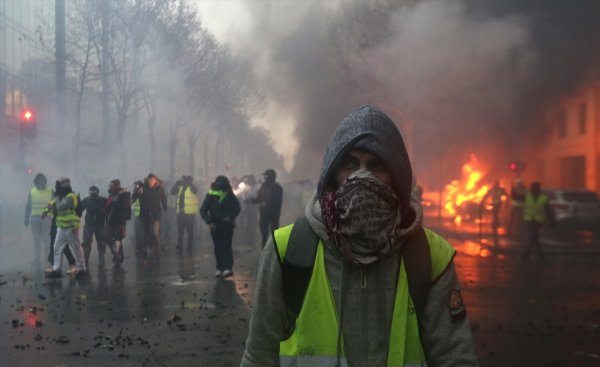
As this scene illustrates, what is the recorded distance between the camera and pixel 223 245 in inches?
408

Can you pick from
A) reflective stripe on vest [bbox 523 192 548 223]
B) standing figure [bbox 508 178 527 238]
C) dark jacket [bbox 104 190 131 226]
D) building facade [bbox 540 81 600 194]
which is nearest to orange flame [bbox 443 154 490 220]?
building facade [bbox 540 81 600 194]

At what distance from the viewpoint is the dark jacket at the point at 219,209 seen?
1030 cm

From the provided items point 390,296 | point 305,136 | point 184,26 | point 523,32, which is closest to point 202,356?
point 390,296

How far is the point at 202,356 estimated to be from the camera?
5719 millimetres

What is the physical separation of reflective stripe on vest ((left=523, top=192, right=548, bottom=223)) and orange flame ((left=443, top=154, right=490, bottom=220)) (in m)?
14.3

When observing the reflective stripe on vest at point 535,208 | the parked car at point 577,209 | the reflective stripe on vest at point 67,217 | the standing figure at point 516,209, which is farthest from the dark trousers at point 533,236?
the reflective stripe on vest at point 67,217

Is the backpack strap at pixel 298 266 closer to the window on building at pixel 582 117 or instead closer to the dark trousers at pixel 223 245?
the dark trousers at pixel 223 245

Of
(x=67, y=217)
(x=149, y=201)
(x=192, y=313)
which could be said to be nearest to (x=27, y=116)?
(x=149, y=201)

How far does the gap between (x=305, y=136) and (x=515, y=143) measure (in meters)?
9.14

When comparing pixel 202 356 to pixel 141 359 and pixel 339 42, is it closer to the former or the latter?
pixel 141 359

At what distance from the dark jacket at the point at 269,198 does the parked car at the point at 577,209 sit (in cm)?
983

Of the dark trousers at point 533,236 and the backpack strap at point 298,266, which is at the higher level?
the backpack strap at point 298,266

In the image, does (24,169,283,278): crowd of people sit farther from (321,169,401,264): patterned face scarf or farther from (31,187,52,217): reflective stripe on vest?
(321,169,401,264): patterned face scarf

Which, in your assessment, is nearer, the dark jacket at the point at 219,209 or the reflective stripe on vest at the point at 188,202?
the dark jacket at the point at 219,209
